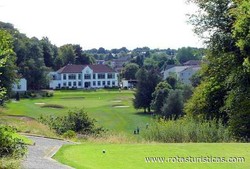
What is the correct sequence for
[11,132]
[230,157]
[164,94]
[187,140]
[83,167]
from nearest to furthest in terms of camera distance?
1. [11,132]
2. [83,167]
3. [230,157]
4. [187,140]
5. [164,94]

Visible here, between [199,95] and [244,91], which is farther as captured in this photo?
[199,95]

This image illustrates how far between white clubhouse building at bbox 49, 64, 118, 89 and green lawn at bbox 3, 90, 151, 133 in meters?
23.7

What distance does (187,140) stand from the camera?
22.1m

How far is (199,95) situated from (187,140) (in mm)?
11861

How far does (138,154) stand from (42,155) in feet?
10.8

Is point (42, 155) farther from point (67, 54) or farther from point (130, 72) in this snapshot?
point (130, 72)

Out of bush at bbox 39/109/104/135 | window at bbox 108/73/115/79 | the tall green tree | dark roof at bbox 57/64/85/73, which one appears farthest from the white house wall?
bush at bbox 39/109/104/135

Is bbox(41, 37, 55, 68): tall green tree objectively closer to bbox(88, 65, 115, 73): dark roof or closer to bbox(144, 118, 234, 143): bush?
bbox(88, 65, 115, 73): dark roof

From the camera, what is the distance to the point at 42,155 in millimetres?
16734

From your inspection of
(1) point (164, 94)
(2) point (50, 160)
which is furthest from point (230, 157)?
(1) point (164, 94)

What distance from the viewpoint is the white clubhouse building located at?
118m

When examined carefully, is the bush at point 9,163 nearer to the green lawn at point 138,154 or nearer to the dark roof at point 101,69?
the green lawn at point 138,154

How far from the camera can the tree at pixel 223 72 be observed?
2838 cm

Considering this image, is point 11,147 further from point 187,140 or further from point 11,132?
point 187,140
